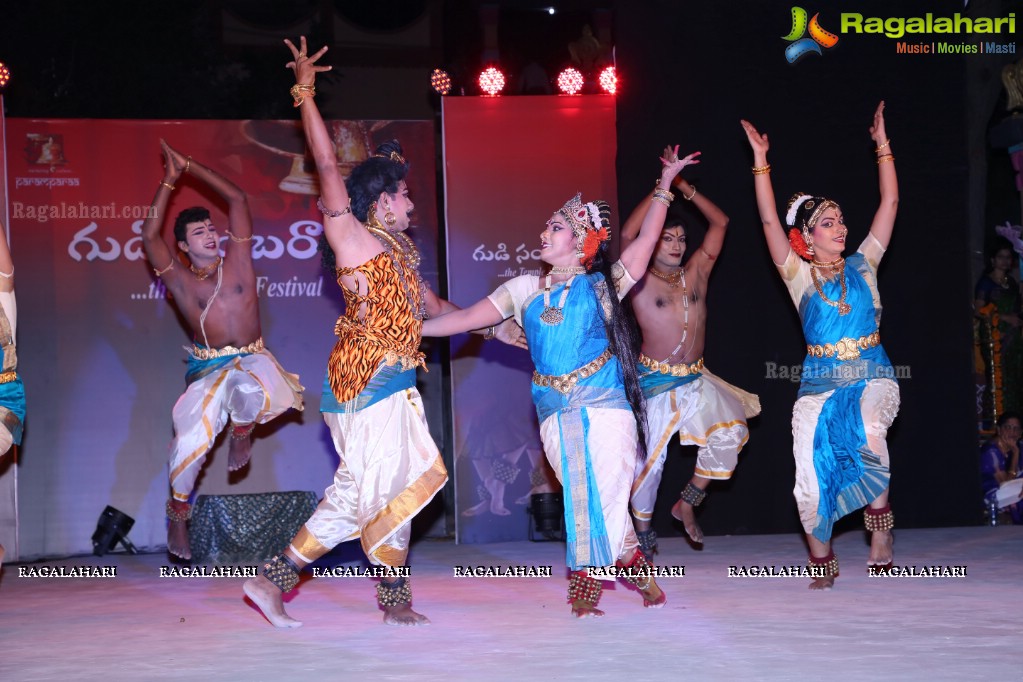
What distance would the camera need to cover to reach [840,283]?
18.1 ft

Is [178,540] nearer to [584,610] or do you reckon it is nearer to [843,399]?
[584,610]

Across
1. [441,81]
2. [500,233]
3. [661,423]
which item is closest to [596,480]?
[661,423]

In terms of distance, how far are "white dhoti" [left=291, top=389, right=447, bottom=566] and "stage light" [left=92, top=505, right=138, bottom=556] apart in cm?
301

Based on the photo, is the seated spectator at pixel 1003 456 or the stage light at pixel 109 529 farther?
the seated spectator at pixel 1003 456

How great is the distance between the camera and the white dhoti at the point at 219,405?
6570 mm

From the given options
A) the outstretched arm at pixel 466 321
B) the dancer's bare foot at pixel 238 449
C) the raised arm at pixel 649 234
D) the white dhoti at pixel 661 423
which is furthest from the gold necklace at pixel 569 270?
the dancer's bare foot at pixel 238 449

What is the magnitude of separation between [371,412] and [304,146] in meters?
3.48

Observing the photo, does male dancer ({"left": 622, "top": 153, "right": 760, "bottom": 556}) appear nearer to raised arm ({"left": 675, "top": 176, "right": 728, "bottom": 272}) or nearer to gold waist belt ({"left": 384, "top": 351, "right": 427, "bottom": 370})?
raised arm ({"left": 675, "top": 176, "right": 728, "bottom": 272})

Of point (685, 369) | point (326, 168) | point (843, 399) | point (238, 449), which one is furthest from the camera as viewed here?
point (238, 449)

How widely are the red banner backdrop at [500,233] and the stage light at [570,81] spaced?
0.08 metres

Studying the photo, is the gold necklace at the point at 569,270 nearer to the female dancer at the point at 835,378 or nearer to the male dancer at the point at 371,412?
the male dancer at the point at 371,412

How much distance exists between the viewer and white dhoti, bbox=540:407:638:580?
15.4ft

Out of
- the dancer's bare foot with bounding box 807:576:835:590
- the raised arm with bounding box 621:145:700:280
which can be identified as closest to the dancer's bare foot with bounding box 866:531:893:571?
the dancer's bare foot with bounding box 807:576:835:590

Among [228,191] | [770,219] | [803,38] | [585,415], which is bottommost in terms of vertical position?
[585,415]
